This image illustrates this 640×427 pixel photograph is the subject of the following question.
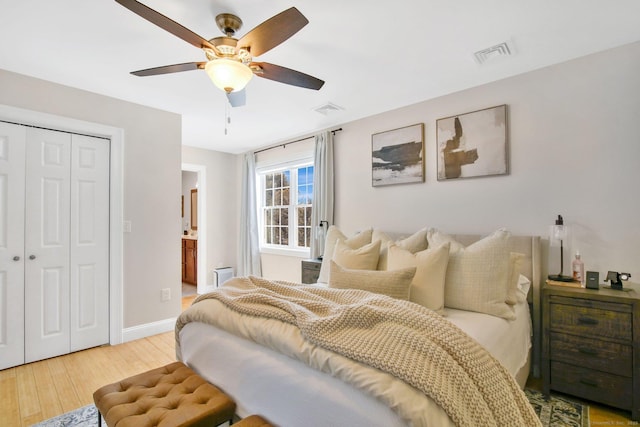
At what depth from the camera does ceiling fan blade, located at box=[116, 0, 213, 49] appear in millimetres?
1362

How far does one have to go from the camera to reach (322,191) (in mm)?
3936

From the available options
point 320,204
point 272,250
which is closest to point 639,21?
point 320,204

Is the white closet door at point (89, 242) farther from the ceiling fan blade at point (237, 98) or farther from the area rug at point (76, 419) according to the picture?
the ceiling fan blade at point (237, 98)

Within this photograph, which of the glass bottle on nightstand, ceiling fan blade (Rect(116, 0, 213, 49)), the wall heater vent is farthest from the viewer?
the wall heater vent

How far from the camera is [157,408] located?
131cm

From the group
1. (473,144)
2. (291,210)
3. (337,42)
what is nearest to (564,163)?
(473,144)

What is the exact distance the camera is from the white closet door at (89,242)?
2936 mm

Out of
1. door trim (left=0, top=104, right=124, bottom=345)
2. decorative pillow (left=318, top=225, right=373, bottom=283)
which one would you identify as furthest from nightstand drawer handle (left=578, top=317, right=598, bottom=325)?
door trim (left=0, top=104, right=124, bottom=345)

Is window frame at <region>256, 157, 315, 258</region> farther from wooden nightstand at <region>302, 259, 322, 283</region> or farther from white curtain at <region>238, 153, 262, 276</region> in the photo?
wooden nightstand at <region>302, 259, 322, 283</region>

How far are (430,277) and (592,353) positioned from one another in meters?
1.17

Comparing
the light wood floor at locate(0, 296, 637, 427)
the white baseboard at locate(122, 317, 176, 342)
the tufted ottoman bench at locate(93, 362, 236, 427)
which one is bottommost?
the light wood floor at locate(0, 296, 637, 427)

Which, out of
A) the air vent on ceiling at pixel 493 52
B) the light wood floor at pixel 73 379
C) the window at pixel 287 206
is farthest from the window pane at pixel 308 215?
the air vent on ceiling at pixel 493 52

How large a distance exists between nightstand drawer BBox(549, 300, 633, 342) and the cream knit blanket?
4.05 feet

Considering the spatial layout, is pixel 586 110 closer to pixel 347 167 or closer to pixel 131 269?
pixel 347 167
